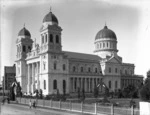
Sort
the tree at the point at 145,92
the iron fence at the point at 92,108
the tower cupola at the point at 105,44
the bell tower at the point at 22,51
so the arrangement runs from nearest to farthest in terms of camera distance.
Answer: the tree at the point at 145,92 → the iron fence at the point at 92,108 → the bell tower at the point at 22,51 → the tower cupola at the point at 105,44

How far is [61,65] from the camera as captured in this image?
207 feet

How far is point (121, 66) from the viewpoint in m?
86.1

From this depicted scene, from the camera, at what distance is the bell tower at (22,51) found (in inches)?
2864

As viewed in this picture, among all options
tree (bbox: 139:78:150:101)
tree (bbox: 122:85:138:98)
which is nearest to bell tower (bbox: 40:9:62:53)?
tree (bbox: 122:85:138:98)

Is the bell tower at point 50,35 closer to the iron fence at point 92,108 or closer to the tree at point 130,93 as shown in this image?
the tree at point 130,93

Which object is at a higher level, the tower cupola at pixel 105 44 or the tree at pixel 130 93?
the tower cupola at pixel 105 44

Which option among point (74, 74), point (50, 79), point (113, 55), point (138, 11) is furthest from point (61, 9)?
point (113, 55)

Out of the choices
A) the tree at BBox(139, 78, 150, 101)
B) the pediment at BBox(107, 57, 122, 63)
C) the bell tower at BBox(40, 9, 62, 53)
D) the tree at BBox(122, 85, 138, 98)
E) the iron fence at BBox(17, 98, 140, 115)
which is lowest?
the tree at BBox(122, 85, 138, 98)

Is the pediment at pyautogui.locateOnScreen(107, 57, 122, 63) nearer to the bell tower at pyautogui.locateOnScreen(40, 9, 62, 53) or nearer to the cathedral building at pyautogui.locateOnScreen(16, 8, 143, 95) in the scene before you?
the cathedral building at pyautogui.locateOnScreen(16, 8, 143, 95)

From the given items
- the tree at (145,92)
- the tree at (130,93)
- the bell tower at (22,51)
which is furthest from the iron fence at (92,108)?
the bell tower at (22,51)

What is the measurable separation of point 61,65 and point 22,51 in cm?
1651

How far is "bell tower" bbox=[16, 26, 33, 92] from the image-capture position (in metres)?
72.8

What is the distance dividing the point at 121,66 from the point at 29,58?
106ft

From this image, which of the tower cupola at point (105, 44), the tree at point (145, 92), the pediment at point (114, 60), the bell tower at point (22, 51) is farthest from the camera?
the tower cupola at point (105, 44)
